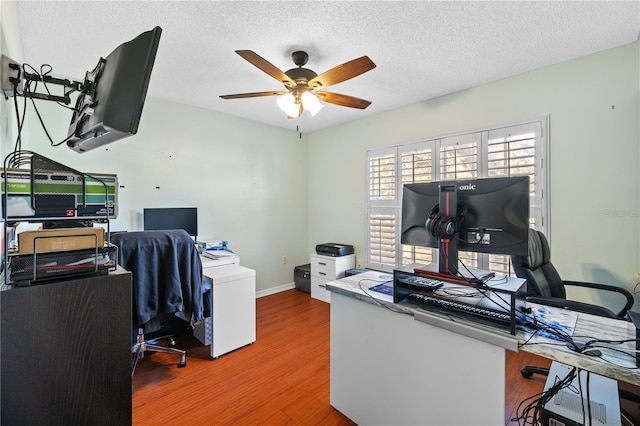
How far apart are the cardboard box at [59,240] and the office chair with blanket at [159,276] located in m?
1.06

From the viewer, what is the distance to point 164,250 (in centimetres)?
210

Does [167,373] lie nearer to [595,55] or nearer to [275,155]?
[275,155]

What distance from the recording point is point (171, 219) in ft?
10.1

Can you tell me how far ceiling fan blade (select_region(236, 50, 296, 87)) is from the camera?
174 centimetres

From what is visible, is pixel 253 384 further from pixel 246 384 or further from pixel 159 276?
pixel 159 276

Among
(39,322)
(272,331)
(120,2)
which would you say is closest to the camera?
(39,322)

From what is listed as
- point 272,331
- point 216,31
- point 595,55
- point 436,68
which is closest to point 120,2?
point 216,31

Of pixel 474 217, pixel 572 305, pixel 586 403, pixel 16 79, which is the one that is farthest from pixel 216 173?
pixel 586 403

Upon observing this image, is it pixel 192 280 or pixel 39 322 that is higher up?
pixel 39 322

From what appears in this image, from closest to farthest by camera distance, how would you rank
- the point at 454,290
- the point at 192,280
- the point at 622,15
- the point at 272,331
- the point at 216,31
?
the point at 454,290
the point at 622,15
the point at 216,31
the point at 192,280
the point at 272,331

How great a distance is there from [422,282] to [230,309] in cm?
180

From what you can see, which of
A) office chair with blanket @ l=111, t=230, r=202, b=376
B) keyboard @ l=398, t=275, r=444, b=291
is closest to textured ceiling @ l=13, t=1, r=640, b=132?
office chair with blanket @ l=111, t=230, r=202, b=376

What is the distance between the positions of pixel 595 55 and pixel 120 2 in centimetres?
353

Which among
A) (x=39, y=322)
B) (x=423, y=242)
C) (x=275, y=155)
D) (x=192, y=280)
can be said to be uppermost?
(x=275, y=155)
